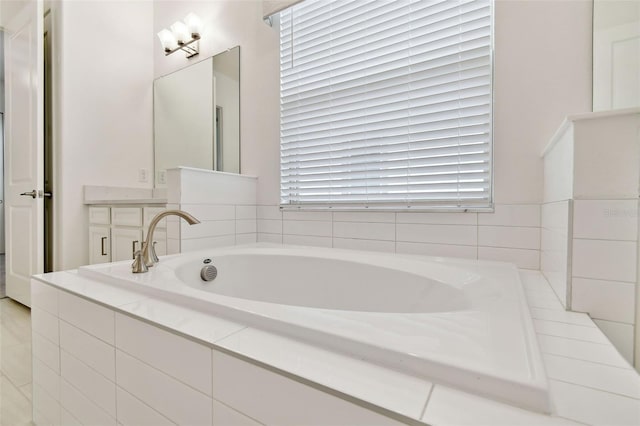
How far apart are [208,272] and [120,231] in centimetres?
102

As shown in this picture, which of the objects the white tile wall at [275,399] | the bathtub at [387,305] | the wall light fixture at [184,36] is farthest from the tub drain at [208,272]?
the wall light fixture at [184,36]

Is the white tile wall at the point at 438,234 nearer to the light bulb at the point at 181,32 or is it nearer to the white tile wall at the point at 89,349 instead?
the white tile wall at the point at 89,349

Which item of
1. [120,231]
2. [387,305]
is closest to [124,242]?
[120,231]

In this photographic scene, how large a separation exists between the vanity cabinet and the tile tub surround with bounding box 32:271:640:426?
2.66 ft

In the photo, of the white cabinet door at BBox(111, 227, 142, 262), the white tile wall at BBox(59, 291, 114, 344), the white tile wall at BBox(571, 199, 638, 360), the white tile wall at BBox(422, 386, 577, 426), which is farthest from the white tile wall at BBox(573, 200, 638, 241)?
the white cabinet door at BBox(111, 227, 142, 262)

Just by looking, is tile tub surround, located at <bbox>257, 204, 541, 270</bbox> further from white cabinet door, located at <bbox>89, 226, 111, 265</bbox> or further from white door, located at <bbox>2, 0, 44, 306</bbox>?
white door, located at <bbox>2, 0, 44, 306</bbox>

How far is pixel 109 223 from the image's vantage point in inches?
83.4

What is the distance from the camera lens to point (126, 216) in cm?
199

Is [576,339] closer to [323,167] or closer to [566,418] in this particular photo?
[566,418]

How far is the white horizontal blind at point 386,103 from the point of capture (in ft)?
4.57

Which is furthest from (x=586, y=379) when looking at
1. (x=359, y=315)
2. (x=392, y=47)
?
(x=392, y=47)

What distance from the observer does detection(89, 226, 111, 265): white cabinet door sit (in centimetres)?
213

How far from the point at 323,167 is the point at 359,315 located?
1.25 m

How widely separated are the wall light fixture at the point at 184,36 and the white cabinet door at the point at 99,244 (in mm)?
1458
